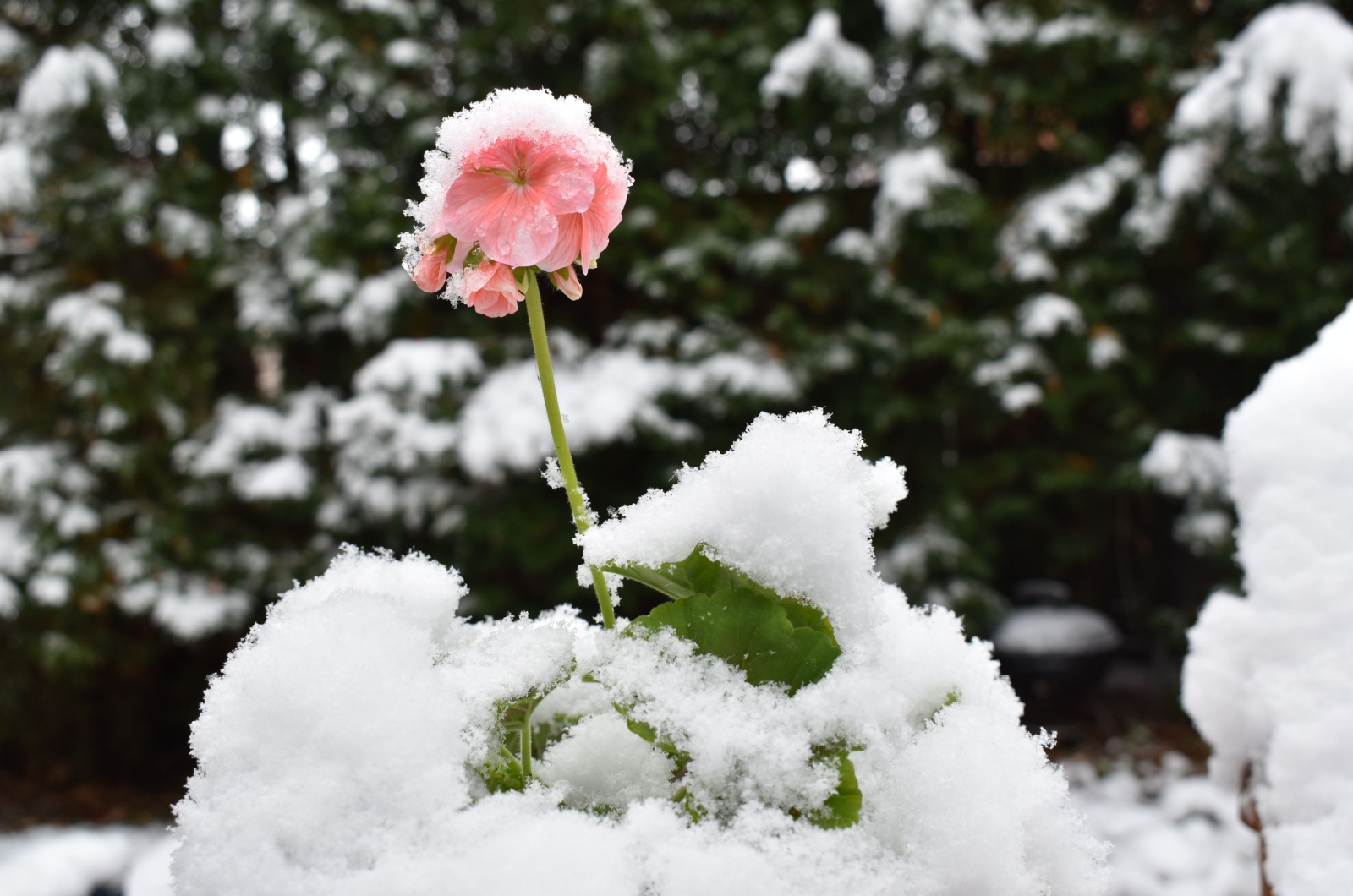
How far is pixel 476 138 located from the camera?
42cm

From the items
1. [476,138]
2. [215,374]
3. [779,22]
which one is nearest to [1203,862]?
[476,138]

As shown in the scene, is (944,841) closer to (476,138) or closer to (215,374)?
(476,138)

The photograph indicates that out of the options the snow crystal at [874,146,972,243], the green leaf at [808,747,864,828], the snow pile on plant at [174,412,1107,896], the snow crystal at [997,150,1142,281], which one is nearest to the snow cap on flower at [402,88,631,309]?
the snow pile on plant at [174,412,1107,896]

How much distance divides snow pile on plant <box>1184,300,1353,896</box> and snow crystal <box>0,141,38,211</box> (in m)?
3.09

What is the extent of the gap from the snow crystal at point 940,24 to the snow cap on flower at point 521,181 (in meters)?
2.65

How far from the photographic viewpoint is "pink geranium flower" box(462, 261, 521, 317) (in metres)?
0.42

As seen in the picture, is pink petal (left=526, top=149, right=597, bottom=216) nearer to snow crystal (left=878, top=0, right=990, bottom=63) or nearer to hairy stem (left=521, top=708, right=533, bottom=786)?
hairy stem (left=521, top=708, right=533, bottom=786)

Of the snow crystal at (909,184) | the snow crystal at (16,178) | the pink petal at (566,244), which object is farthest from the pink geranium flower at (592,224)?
the snow crystal at (16,178)

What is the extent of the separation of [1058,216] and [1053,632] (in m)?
1.23

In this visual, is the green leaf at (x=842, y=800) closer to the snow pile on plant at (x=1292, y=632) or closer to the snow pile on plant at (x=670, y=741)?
the snow pile on plant at (x=670, y=741)

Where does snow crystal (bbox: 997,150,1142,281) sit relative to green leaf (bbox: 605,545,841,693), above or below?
above

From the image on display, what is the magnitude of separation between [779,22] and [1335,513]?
8.91 ft

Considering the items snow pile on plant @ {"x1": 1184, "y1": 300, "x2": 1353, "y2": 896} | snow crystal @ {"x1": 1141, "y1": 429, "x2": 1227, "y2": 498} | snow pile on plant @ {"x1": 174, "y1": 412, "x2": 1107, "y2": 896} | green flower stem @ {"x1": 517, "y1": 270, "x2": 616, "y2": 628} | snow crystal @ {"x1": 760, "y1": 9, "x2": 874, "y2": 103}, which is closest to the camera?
snow pile on plant @ {"x1": 174, "y1": 412, "x2": 1107, "y2": 896}

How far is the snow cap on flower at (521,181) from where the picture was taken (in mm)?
412
